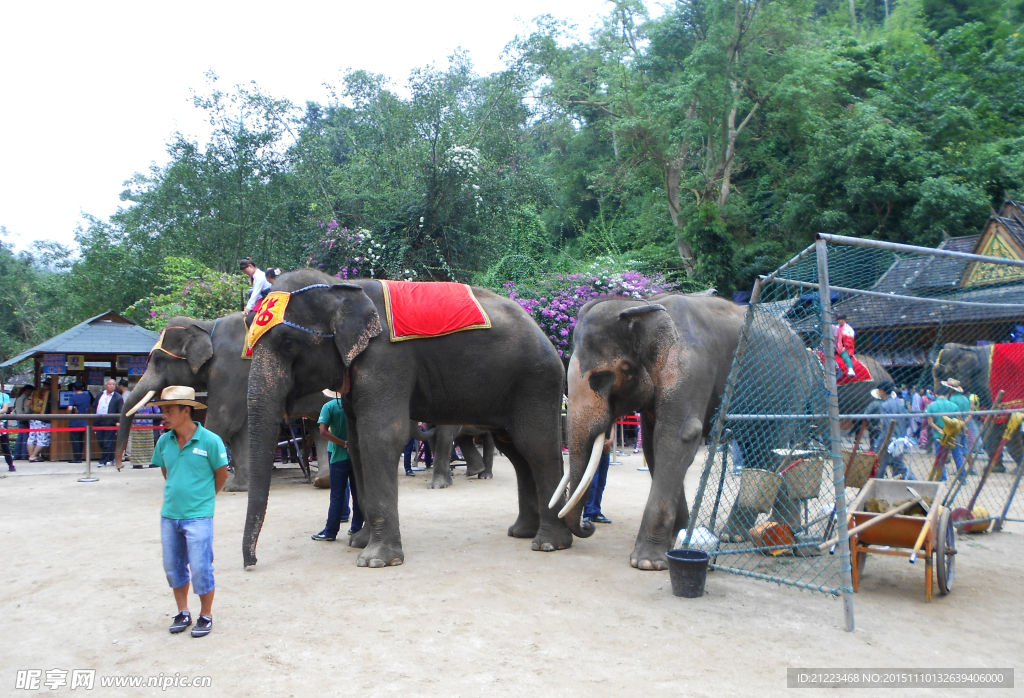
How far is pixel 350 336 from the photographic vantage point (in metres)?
6.60

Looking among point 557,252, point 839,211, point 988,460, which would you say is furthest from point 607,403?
point 557,252

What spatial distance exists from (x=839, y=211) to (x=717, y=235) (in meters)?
4.40

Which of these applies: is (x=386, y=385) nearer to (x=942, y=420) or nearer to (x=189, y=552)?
(x=189, y=552)

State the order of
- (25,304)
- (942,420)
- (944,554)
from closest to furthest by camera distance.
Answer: (944,554), (942,420), (25,304)

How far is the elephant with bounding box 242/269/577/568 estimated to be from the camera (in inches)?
256

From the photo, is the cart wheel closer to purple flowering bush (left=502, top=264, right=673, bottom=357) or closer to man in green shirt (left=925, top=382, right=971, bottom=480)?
man in green shirt (left=925, top=382, right=971, bottom=480)

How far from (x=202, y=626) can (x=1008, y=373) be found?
25.3 ft

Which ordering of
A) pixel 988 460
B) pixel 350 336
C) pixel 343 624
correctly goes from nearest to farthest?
pixel 343 624, pixel 350 336, pixel 988 460

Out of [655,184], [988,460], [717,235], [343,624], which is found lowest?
[343,624]

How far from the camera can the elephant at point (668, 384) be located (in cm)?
636

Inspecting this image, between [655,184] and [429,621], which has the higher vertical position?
[655,184]

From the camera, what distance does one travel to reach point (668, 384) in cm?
642

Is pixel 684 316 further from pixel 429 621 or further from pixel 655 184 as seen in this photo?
pixel 655 184

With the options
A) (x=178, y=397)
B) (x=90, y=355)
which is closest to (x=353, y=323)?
(x=178, y=397)
